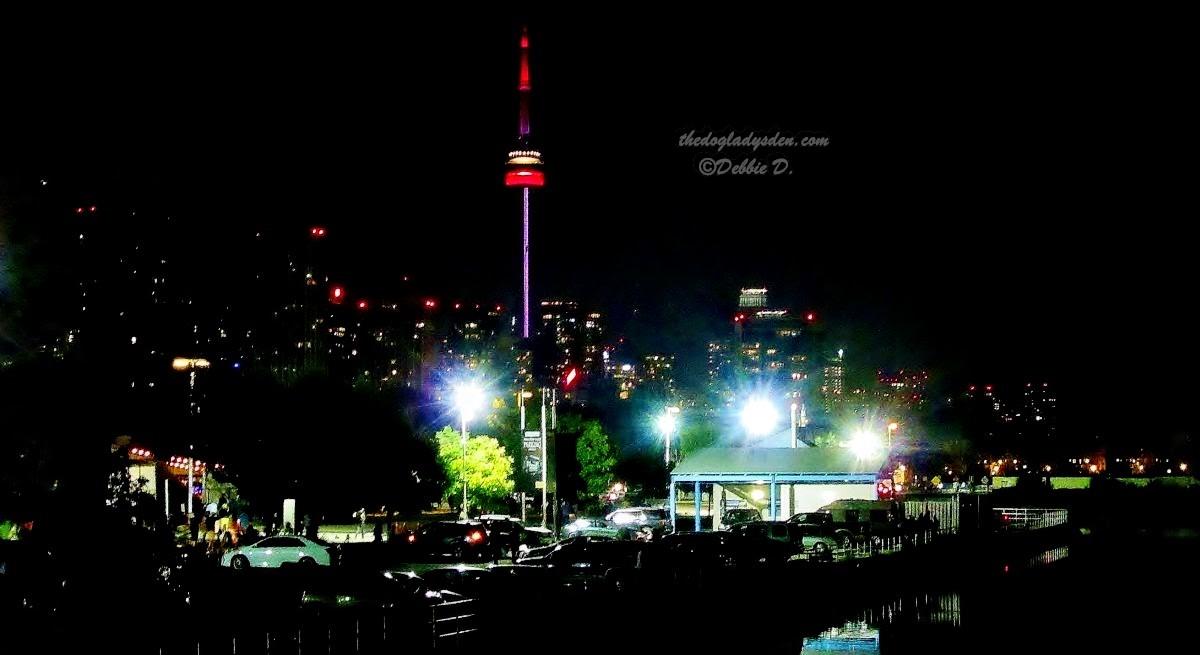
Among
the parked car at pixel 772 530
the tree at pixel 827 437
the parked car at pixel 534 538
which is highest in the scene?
the tree at pixel 827 437

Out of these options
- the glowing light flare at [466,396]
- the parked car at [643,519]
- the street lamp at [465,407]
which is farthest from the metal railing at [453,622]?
the glowing light flare at [466,396]

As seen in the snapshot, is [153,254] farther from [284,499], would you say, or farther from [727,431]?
[727,431]

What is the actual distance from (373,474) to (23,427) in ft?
122

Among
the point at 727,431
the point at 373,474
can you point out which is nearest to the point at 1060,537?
the point at 373,474

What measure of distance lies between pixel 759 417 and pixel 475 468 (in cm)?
1928

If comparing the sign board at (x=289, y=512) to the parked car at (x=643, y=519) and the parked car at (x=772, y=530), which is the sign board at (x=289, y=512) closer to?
the parked car at (x=643, y=519)

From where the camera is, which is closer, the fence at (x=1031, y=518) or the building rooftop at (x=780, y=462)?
the building rooftop at (x=780, y=462)

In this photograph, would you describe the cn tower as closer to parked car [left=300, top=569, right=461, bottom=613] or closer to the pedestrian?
the pedestrian

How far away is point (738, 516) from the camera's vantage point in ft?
201

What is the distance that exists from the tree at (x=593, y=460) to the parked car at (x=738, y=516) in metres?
13.5

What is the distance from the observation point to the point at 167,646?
12.5m

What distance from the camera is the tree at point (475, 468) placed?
198 ft

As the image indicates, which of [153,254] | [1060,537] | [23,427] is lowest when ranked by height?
[1060,537]

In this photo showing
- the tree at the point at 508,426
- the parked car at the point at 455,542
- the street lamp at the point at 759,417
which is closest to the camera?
the parked car at the point at 455,542
